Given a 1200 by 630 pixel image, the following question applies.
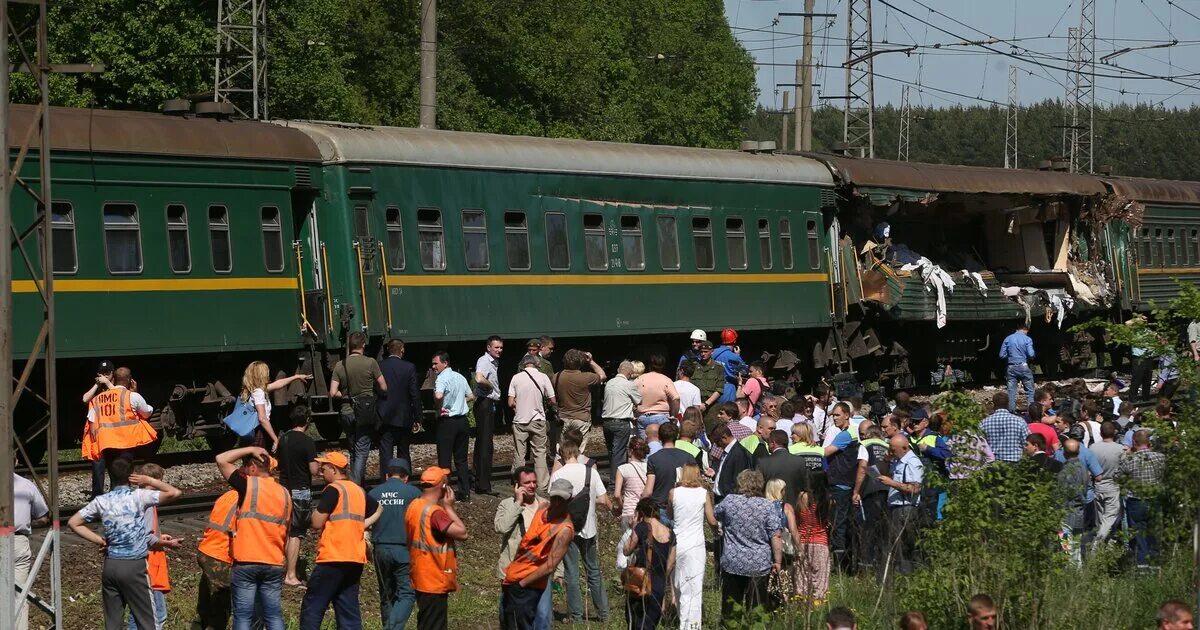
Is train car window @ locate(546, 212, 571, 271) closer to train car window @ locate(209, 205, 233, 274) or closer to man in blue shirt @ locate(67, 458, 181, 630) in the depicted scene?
train car window @ locate(209, 205, 233, 274)

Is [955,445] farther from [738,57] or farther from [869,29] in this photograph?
[738,57]

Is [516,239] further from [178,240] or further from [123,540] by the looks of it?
[123,540]

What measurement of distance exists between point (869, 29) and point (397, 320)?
28.4 meters

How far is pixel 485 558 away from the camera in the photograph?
53.1 feet

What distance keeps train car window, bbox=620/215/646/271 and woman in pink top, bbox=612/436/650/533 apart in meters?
9.26

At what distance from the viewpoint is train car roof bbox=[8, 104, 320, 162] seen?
17031 mm

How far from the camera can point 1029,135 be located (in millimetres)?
141875

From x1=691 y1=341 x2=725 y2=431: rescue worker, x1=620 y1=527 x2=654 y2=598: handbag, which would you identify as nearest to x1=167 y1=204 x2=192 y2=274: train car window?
x1=691 y1=341 x2=725 y2=431: rescue worker

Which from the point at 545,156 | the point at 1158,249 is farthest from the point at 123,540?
the point at 1158,249

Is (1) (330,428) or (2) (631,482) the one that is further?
(1) (330,428)

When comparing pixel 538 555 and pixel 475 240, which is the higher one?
pixel 475 240

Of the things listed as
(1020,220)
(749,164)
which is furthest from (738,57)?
(749,164)

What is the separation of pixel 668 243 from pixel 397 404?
25.3 ft

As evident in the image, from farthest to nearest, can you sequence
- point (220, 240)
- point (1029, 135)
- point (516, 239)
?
point (1029, 135) → point (516, 239) → point (220, 240)
